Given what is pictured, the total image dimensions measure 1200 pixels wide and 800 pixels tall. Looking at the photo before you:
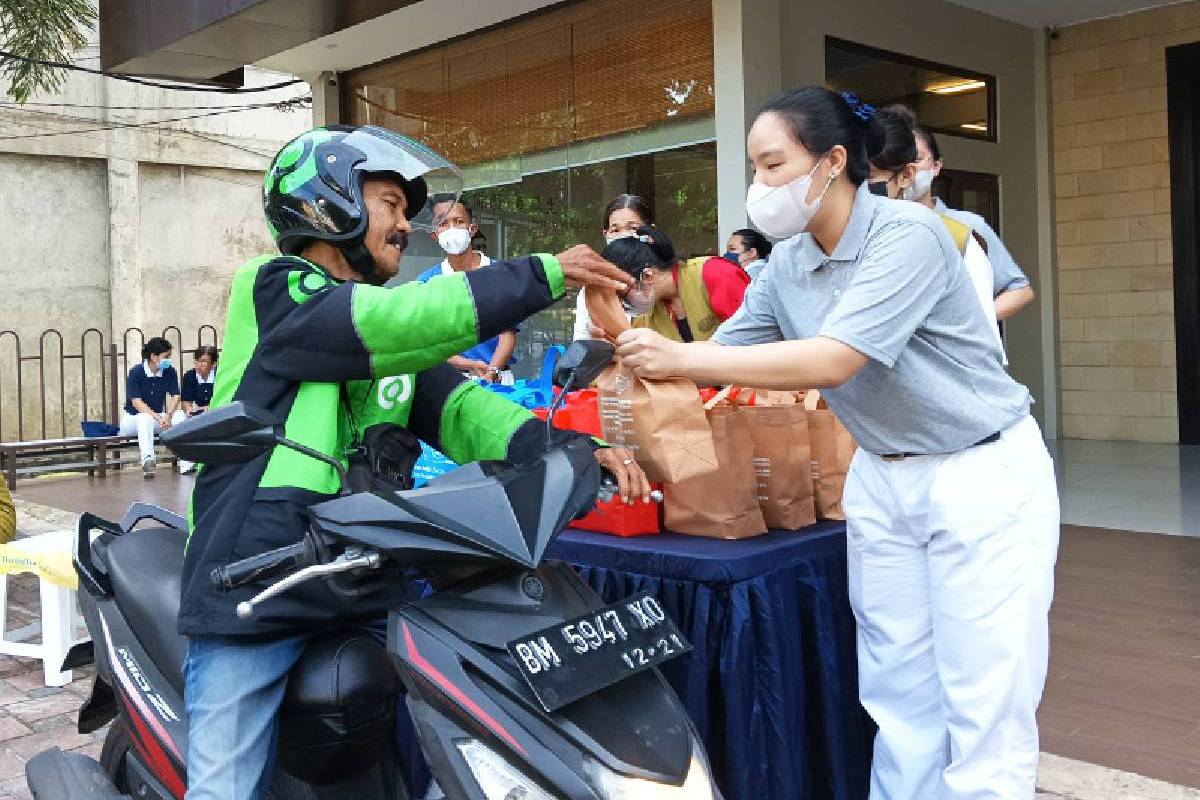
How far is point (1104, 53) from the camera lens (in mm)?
9641

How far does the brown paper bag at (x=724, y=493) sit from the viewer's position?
101 inches

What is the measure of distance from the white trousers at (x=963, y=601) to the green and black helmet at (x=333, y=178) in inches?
45.1

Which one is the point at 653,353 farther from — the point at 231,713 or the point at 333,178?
the point at 231,713

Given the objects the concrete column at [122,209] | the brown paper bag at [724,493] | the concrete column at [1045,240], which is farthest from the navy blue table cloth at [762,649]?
the concrete column at [122,209]

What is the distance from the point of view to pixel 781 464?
2.69 m

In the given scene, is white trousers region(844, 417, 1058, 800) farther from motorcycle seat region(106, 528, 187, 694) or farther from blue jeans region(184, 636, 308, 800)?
motorcycle seat region(106, 528, 187, 694)

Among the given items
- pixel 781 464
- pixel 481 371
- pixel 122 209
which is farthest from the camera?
pixel 122 209

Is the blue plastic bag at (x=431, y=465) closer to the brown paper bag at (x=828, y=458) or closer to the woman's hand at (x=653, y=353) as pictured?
the brown paper bag at (x=828, y=458)

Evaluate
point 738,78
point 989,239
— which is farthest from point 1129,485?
point 989,239

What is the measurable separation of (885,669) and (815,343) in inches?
32.2

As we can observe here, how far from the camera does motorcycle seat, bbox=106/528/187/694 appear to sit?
6.95ft

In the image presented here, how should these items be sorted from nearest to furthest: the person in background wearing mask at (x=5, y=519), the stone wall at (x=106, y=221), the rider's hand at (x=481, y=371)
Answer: the rider's hand at (x=481, y=371) < the person in background wearing mask at (x=5, y=519) < the stone wall at (x=106, y=221)

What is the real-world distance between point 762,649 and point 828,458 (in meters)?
0.59

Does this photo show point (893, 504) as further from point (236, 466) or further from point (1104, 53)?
point (1104, 53)
